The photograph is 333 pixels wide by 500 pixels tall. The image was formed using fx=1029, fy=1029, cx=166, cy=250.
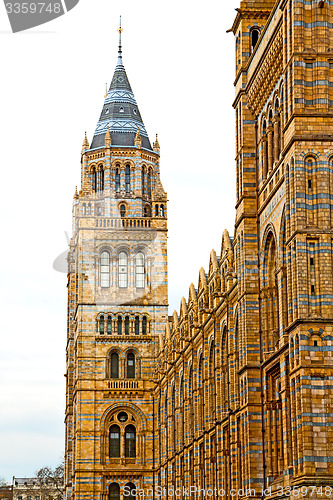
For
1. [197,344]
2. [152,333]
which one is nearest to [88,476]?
[152,333]

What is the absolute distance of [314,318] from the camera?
3272cm

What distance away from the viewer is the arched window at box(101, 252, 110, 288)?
84.9 meters

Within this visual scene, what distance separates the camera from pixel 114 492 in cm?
8138

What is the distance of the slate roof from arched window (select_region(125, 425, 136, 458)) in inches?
943

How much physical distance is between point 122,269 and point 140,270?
61.5 inches

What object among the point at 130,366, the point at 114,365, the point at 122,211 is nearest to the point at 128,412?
the point at 130,366

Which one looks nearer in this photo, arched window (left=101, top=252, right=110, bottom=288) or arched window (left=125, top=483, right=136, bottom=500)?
arched window (left=125, top=483, right=136, bottom=500)

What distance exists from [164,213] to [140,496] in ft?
76.1

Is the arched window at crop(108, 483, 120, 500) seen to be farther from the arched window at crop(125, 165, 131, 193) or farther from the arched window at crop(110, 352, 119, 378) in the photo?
the arched window at crop(125, 165, 131, 193)

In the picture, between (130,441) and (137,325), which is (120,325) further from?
(130,441)

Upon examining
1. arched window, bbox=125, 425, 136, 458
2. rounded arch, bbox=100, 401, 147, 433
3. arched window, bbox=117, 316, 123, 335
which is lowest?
arched window, bbox=125, 425, 136, 458

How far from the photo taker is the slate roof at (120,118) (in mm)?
88631

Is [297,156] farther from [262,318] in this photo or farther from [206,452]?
[206,452]

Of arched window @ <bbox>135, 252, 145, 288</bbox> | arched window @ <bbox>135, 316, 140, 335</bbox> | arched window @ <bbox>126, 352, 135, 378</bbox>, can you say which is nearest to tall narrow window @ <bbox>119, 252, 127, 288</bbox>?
arched window @ <bbox>135, 252, 145, 288</bbox>
